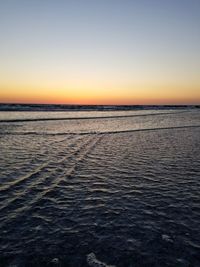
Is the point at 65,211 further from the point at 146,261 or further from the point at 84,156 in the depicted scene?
the point at 84,156

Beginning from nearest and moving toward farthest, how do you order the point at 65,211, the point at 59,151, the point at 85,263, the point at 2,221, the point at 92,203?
1. the point at 85,263
2. the point at 2,221
3. the point at 65,211
4. the point at 92,203
5. the point at 59,151

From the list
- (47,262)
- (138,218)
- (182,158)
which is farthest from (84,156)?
(47,262)

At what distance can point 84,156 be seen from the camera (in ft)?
42.8

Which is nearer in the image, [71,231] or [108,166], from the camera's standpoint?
[71,231]

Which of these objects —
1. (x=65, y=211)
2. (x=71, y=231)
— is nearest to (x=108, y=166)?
(x=65, y=211)

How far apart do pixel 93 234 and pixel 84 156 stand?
25.6 ft

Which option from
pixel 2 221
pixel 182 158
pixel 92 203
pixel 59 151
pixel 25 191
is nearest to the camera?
pixel 2 221

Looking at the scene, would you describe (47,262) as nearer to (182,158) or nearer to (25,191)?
(25,191)

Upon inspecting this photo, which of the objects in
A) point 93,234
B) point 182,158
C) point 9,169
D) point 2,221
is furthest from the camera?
point 182,158

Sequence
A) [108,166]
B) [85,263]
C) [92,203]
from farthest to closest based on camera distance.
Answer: [108,166], [92,203], [85,263]

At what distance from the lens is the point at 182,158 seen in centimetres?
1230

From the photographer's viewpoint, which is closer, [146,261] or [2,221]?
[146,261]

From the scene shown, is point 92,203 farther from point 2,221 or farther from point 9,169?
point 9,169

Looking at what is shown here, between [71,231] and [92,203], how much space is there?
157cm
